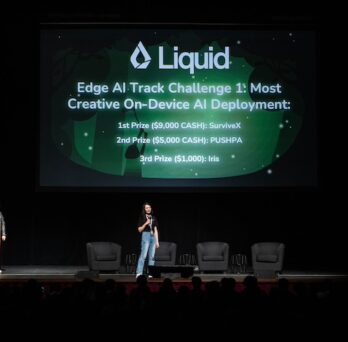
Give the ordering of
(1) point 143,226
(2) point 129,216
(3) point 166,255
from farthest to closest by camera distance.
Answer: (2) point 129,216, (3) point 166,255, (1) point 143,226

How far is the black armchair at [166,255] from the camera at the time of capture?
11156 millimetres

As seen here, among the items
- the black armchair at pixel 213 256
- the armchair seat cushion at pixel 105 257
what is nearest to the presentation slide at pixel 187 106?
the black armchair at pixel 213 256

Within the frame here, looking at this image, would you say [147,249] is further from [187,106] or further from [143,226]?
[187,106]

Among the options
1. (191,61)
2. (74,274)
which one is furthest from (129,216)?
(191,61)

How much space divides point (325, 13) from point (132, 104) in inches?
142

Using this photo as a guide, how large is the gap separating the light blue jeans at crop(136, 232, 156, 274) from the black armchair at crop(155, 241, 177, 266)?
539 millimetres

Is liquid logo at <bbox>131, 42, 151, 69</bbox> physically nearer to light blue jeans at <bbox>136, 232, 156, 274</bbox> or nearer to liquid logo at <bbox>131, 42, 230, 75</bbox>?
liquid logo at <bbox>131, 42, 230, 75</bbox>

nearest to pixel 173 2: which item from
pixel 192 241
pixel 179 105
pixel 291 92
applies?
pixel 179 105

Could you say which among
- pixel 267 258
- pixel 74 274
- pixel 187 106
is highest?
pixel 187 106

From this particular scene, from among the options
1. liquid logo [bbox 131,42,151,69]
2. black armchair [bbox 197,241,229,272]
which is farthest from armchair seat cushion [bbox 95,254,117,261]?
liquid logo [bbox 131,42,151,69]

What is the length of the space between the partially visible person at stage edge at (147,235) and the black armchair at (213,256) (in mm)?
872

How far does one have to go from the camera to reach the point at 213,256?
11.1 meters

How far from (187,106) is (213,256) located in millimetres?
2481

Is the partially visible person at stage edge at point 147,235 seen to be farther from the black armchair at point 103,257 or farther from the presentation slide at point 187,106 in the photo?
the presentation slide at point 187,106
